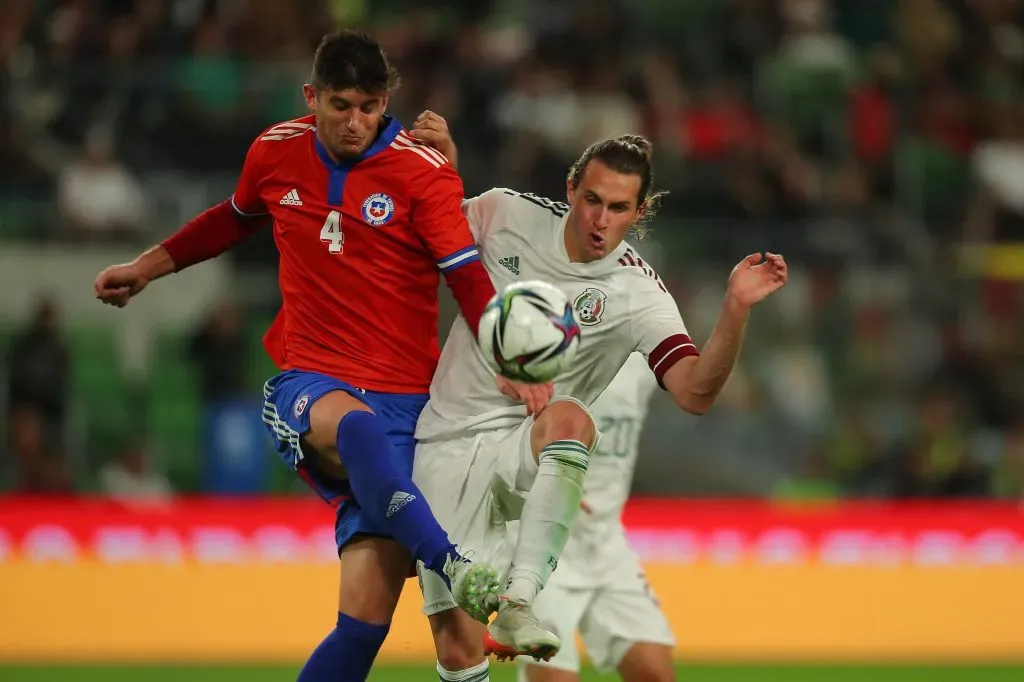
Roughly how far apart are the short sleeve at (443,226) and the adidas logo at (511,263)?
19cm

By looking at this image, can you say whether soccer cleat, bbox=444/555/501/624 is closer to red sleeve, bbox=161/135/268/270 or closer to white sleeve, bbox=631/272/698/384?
white sleeve, bbox=631/272/698/384

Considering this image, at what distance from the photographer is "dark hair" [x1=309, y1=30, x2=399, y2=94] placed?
480 cm

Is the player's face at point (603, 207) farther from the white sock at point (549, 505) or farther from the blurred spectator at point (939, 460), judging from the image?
the blurred spectator at point (939, 460)

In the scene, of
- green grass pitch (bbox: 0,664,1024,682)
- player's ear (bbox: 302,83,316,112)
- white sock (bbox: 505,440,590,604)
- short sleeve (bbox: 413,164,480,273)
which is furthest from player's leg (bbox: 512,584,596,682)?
green grass pitch (bbox: 0,664,1024,682)

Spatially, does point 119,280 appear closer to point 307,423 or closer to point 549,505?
A: point 307,423

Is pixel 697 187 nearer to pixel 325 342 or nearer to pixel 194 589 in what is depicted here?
pixel 194 589

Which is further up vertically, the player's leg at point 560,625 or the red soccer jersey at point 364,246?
the red soccer jersey at point 364,246

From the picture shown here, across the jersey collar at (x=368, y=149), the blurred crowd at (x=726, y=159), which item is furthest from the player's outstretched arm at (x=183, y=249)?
the blurred crowd at (x=726, y=159)

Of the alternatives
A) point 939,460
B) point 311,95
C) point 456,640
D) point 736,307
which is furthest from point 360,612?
point 939,460

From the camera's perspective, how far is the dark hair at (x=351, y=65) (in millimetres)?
4805

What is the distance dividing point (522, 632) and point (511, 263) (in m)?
1.33

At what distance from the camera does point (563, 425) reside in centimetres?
472

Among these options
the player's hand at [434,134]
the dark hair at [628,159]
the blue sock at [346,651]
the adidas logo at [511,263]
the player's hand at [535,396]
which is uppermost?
the player's hand at [434,134]

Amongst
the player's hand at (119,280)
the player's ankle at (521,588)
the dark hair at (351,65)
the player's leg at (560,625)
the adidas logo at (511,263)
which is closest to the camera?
the player's ankle at (521,588)
